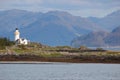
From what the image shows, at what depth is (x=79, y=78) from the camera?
60406mm

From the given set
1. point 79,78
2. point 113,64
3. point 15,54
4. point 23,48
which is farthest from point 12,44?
point 79,78

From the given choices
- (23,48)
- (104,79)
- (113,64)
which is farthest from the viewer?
(23,48)

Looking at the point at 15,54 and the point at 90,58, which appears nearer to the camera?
the point at 90,58

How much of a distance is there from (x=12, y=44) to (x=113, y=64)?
121 feet

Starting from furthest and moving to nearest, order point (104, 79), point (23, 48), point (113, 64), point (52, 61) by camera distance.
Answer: point (23, 48), point (52, 61), point (113, 64), point (104, 79)

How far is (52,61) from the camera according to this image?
3634 inches

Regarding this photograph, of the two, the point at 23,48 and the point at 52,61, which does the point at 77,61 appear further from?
the point at 23,48

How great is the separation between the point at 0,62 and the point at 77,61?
13545 millimetres

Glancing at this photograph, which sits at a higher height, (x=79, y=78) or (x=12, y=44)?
(x=12, y=44)

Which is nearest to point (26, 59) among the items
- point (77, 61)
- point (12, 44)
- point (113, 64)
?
point (77, 61)

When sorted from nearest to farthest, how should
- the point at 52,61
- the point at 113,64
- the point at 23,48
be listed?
the point at 113,64 → the point at 52,61 → the point at 23,48

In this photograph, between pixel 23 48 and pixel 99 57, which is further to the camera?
pixel 23 48

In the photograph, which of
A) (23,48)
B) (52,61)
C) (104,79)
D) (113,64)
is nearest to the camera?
(104,79)

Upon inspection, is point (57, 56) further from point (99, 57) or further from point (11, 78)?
point (11, 78)
